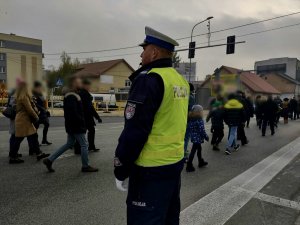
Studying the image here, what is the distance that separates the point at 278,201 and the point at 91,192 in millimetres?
2886

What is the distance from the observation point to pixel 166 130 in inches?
85.2

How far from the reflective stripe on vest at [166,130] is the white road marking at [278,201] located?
118 inches

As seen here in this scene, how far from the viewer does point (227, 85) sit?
6.57 m

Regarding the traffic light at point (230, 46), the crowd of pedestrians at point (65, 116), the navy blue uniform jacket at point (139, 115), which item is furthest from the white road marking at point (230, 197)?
the traffic light at point (230, 46)

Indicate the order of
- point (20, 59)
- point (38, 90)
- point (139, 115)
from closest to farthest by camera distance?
point (139, 115) < point (38, 90) < point (20, 59)

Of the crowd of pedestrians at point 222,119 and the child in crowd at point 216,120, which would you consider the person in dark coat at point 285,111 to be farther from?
the child in crowd at point 216,120

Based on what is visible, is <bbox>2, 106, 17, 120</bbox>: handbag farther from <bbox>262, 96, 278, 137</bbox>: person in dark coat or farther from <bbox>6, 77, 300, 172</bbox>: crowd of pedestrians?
<bbox>262, 96, 278, 137</bbox>: person in dark coat

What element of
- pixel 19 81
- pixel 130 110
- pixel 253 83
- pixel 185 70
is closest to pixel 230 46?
pixel 253 83

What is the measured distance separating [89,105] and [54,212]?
3.73 meters

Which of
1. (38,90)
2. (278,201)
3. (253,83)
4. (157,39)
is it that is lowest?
(278,201)

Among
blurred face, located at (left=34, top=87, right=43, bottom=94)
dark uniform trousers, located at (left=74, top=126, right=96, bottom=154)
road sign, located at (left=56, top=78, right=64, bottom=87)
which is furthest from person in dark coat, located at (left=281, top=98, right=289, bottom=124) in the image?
blurred face, located at (left=34, top=87, right=43, bottom=94)

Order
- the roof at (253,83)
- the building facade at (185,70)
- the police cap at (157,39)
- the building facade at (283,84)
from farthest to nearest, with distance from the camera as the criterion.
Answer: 1. the building facade at (283,84)
2. the roof at (253,83)
3. the building facade at (185,70)
4. the police cap at (157,39)

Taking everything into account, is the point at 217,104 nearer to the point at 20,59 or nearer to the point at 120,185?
the point at 20,59

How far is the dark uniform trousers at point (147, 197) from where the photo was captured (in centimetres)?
212
